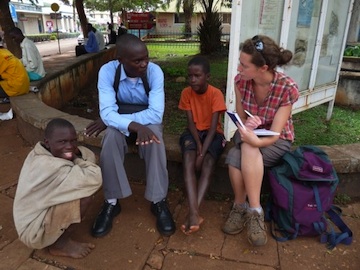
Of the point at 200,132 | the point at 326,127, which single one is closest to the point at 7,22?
the point at 200,132

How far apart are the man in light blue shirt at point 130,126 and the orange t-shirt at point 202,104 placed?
0.27 meters

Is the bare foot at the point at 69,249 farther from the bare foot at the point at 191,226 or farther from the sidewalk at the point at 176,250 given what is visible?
the bare foot at the point at 191,226

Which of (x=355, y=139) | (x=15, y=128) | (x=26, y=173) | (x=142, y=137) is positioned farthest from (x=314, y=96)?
(x=15, y=128)

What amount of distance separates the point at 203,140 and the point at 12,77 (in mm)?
3147

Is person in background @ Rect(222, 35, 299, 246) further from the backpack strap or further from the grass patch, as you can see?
the grass patch

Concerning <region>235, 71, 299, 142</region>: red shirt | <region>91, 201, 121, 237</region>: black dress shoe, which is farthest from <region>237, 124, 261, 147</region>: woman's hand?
<region>91, 201, 121, 237</region>: black dress shoe

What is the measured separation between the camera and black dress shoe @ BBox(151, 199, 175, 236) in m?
2.15

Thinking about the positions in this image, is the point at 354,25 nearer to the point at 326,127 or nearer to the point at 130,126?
the point at 326,127

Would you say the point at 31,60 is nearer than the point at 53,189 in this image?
No

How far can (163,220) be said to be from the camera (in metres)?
2.18

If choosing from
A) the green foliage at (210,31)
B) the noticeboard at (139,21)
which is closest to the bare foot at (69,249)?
the green foliage at (210,31)

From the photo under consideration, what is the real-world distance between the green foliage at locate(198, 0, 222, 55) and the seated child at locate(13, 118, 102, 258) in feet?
35.8

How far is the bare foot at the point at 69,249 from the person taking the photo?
1920mm

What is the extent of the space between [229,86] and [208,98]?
0.40 m
